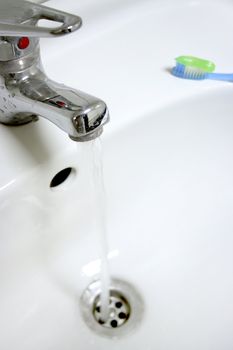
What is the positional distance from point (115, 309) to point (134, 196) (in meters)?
0.13

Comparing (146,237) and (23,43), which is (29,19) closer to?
(23,43)

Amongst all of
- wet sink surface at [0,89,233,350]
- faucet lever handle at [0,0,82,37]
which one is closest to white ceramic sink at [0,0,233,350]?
wet sink surface at [0,89,233,350]

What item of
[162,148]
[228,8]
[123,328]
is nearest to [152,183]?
[162,148]

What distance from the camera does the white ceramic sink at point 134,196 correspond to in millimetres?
363

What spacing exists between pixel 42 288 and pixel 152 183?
0.16 metres

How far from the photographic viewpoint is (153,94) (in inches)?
15.7

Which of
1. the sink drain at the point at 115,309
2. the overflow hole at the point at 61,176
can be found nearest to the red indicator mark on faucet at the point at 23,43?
the overflow hole at the point at 61,176

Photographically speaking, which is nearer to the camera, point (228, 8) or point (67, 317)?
point (67, 317)

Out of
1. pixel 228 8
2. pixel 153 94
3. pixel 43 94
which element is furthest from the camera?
pixel 228 8

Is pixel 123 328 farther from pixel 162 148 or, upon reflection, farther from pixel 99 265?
pixel 162 148

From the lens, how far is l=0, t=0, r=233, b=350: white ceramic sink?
363mm

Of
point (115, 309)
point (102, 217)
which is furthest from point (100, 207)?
point (115, 309)

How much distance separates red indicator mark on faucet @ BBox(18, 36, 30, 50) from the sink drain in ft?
0.88

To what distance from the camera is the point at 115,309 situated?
1.41 ft
